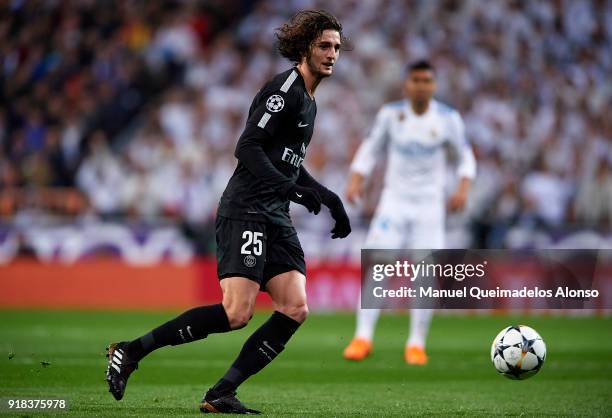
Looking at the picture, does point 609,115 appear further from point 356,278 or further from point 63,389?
point 63,389

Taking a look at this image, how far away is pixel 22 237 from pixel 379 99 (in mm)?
6711

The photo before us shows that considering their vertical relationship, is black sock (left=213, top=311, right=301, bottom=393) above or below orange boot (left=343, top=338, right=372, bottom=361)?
below

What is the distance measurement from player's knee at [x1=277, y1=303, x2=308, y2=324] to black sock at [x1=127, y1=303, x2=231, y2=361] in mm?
366

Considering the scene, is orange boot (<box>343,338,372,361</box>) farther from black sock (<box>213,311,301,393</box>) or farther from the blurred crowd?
the blurred crowd

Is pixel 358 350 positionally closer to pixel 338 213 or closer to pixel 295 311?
pixel 295 311

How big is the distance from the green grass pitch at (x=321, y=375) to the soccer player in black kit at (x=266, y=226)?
1.12 ft

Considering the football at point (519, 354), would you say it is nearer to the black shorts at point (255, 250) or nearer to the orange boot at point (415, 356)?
the black shorts at point (255, 250)

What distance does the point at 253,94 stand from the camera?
19000mm

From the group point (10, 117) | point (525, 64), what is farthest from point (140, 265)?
point (525, 64)

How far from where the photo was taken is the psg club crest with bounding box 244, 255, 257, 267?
6055 millimetres

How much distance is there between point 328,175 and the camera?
17.8 metres

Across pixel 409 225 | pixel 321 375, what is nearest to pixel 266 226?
pixel 321 375

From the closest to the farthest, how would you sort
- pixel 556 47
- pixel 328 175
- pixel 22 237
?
pixel 22 237, pixel 328 175, pixel 556 47

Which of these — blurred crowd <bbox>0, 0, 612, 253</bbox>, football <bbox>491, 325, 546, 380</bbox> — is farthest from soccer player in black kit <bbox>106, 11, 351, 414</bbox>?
blurred crowd <bbox>0, 0, 612, 253</bbox>
